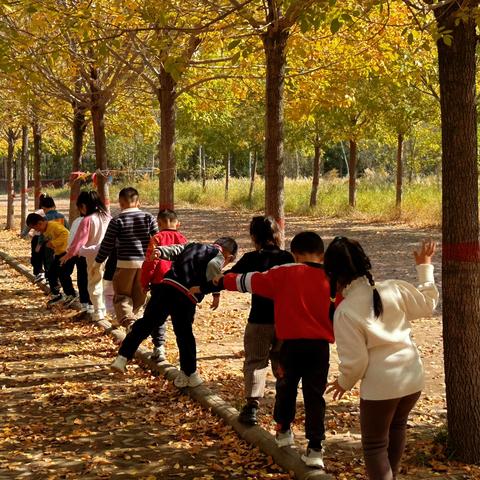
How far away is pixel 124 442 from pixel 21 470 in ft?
2.69

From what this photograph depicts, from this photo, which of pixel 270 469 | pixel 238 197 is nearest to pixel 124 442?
pixel 270 469

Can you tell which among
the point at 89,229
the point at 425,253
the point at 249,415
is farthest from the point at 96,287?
the point at 425,253

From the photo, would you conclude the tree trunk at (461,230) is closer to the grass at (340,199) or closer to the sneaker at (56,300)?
the sneaker at (56,300)

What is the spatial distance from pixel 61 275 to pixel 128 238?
3.10 metres

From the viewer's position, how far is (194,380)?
6992 mm

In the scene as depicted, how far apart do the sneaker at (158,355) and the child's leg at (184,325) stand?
952mm

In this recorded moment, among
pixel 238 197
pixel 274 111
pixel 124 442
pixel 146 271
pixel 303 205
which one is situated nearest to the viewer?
pixel 124 442

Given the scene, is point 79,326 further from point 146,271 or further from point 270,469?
point 270,469

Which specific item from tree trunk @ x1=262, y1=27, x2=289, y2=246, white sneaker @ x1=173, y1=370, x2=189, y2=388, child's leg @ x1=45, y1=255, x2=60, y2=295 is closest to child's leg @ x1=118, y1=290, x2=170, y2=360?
white sneaker @ x1=173, y1=370, x2=189, y2=388

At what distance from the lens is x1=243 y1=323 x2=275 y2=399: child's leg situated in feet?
19.0

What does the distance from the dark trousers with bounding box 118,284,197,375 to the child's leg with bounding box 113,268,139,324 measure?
1.54 m

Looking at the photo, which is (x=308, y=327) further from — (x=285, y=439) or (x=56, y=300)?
(x=56, y=300)

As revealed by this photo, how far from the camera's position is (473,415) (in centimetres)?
507

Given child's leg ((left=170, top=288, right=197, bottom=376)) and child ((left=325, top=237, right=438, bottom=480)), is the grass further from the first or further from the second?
child ((left=325, top=237, right=438, bottom=480))
